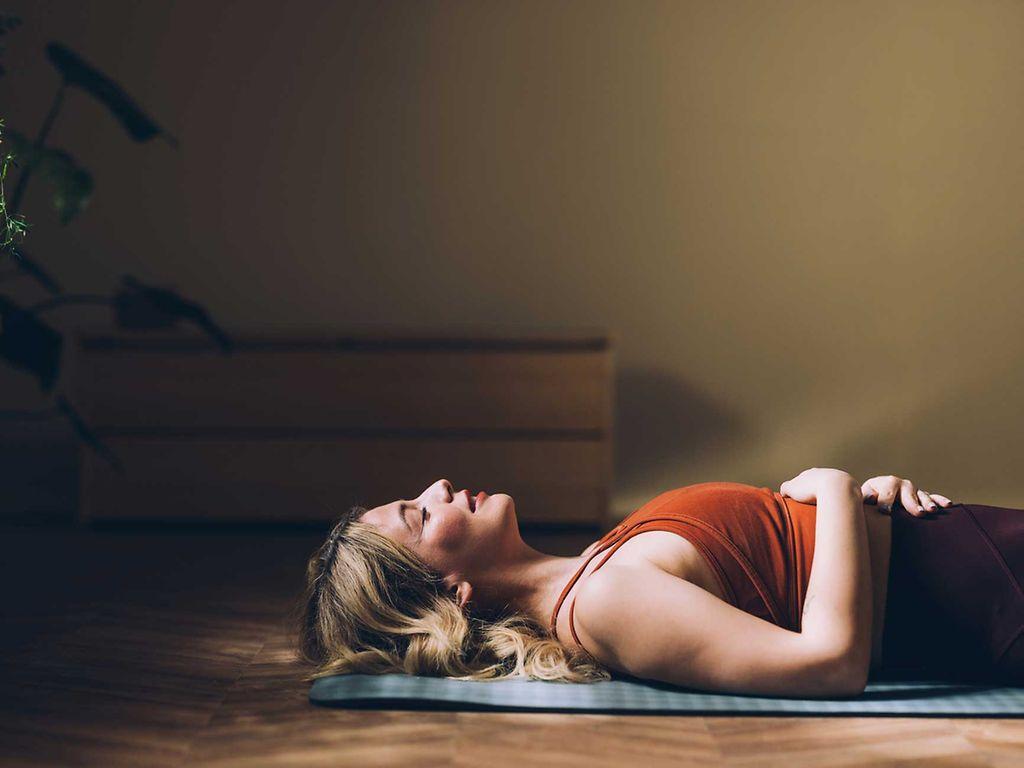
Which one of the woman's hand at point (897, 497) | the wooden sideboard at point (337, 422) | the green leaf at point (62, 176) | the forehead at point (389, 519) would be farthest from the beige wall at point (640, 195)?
the green leaf at point (62, 176)

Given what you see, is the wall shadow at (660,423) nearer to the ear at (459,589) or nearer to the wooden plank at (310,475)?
the wooden plank at (310,475)

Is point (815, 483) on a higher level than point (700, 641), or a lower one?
higher

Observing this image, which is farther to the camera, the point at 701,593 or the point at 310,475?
the point at 310,475

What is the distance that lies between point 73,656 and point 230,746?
64 centimetres

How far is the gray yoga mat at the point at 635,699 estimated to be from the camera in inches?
58.7

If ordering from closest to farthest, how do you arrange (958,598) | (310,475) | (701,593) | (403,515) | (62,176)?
(62,176) < (701,593) < (958,598) < (403,515) < (310,475)

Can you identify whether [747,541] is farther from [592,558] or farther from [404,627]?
[404,627]

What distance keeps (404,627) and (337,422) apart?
2005mm

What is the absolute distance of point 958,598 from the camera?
153 cm

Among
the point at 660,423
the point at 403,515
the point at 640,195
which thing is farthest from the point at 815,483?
the point at 640,195

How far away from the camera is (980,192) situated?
4148 mm

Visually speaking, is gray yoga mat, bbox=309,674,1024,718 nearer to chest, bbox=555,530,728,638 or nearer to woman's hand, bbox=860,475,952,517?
chest, bbox=555,530,728,638

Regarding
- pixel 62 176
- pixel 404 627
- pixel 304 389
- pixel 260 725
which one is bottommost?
pixel 260 725

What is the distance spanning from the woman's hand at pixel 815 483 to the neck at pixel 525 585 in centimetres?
36
